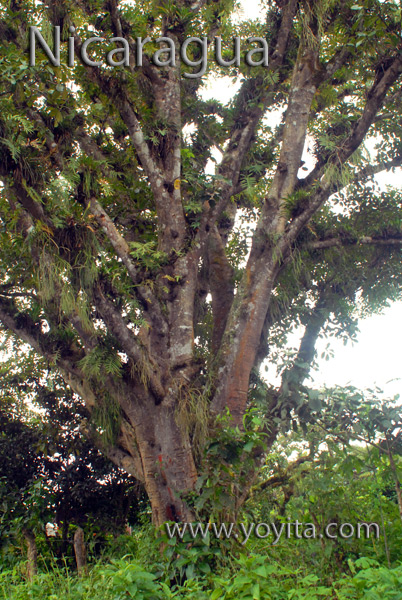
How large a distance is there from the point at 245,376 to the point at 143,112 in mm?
3293

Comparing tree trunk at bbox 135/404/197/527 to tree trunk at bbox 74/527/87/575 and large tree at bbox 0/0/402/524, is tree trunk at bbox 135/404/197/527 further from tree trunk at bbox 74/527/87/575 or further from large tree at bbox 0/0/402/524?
tree trunk at bbox 74/527/87/575

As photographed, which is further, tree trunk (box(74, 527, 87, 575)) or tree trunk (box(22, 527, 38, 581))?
tree trunk (box(22, 527, 38, 581))

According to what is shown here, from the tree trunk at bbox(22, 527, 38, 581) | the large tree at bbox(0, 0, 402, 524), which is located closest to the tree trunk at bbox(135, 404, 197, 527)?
the large tree at bbox(0, 0, 402, 524)

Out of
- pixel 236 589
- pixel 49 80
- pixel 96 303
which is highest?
pixel 49 80

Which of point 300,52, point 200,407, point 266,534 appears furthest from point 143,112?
point 266,534

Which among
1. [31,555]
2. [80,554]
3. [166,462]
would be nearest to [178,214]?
[166,462]

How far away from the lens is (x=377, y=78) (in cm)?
500

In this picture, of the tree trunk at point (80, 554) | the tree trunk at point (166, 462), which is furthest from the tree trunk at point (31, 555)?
the tree trunk at point (166, 462)

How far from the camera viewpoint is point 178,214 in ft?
17.4

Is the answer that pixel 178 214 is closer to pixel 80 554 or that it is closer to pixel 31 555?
pixel 80 554

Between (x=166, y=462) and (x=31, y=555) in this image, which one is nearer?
(x=166, y=462)

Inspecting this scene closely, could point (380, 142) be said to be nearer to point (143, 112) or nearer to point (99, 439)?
point (143, 112)

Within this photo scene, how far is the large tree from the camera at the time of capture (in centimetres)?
449

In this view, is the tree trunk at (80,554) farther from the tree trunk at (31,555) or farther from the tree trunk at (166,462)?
the tree trunk at (166,462)
